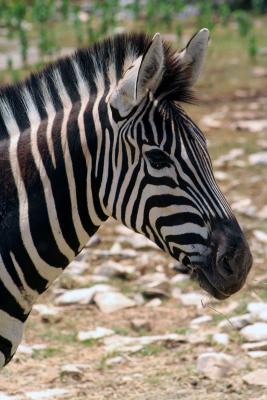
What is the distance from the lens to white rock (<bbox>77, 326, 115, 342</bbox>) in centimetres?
677

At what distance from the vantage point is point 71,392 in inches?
231

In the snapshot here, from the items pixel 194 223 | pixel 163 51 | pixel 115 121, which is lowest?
pixel 194 223

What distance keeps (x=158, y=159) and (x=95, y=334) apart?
9.09ft

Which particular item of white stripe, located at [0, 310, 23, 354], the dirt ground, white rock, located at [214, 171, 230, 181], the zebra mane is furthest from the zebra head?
white rock, located at [214, 171, 230, 181]

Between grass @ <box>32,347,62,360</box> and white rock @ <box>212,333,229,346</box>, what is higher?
grass @ <box>32,347,62,360</box>

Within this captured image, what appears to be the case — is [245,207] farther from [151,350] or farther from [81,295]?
[151,350]

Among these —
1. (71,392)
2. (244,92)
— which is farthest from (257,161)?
(71,392)

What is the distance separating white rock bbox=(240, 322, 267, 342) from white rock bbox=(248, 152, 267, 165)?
414 cm

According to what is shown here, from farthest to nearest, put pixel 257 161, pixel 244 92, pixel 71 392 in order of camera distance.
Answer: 1. pixel 244 92
2. pixel 257 161
3. pixel 71 392

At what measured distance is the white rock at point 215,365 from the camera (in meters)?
6.03

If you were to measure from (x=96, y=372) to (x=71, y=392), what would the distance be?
376 millimetres

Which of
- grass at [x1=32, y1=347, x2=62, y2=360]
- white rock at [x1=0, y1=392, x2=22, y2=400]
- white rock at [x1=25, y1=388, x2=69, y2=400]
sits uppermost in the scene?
white rock at [x1=0, y1=392, x2=22, y2=400]

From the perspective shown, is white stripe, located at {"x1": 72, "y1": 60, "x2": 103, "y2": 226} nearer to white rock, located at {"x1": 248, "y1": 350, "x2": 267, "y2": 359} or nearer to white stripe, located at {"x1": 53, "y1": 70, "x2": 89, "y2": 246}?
white stripe, located at {"x1": 53, "y1": 70, "x2": 89, "y2": 246}

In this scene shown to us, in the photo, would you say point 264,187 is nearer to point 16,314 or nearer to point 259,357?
point 259,357
